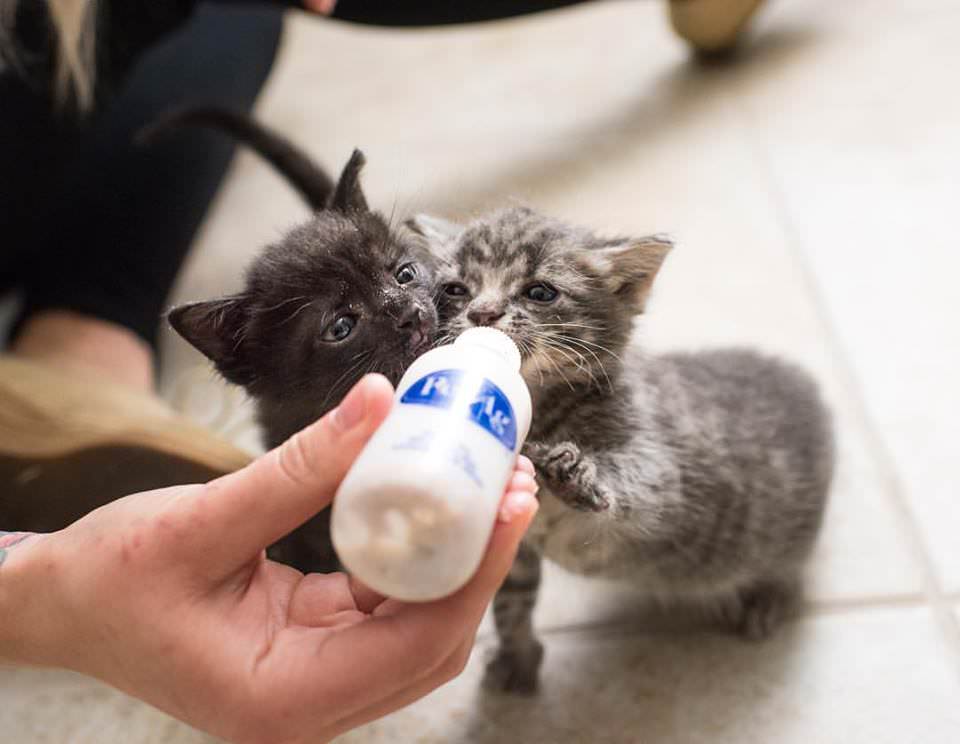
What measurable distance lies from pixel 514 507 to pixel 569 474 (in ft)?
0.83

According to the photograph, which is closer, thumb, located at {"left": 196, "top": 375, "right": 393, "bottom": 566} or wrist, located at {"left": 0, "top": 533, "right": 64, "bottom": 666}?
thumb, located at {"left": 196, "top": 375, "right": 393, "bottom": 566}

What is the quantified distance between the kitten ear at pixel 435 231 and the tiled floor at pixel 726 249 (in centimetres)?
6

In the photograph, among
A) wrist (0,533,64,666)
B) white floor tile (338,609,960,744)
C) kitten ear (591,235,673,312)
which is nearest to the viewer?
wrist (0,533,64,666)

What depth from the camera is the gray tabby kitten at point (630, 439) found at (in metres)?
1.14

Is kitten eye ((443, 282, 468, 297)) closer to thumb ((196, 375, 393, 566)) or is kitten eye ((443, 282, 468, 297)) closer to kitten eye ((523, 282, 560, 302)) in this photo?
kitten eye ((523, 282, 560, 302))

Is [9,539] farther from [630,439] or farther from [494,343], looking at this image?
[630,439]

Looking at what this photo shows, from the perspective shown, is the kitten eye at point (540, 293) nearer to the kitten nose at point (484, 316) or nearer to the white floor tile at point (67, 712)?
the kitten nose at point (484, 316)

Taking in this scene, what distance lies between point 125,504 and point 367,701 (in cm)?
33

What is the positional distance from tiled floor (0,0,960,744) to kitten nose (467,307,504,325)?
0.98ft

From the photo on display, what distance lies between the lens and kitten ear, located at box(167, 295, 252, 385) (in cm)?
106

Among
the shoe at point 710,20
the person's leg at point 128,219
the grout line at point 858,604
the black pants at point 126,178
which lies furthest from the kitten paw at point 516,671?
the shoe at point 710,20

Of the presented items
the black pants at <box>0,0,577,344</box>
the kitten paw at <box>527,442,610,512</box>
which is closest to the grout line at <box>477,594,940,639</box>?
the kitten paw at <box>527,442,610,512</box>

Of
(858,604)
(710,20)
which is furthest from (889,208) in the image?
(858,604)

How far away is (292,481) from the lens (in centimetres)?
83
